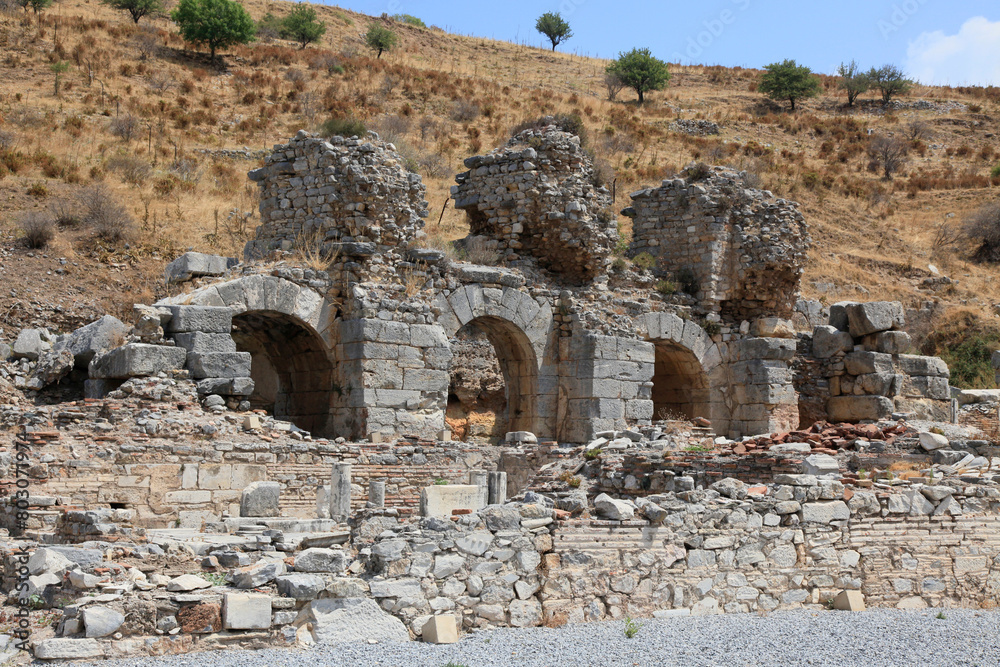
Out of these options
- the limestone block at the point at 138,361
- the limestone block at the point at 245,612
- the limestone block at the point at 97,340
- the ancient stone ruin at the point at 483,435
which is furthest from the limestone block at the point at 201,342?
the limestone block at the point at 245,612

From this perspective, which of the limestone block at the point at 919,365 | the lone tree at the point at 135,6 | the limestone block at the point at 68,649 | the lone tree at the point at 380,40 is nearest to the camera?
the limestone block at the point at 68,649

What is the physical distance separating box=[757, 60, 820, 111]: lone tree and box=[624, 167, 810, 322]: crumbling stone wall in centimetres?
3096

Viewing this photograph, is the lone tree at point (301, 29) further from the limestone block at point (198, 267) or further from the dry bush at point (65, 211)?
the limestone block at point (198, 267)

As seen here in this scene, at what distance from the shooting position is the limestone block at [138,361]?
10.7 m

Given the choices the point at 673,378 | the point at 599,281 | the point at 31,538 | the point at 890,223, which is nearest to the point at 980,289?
the point at 890,223

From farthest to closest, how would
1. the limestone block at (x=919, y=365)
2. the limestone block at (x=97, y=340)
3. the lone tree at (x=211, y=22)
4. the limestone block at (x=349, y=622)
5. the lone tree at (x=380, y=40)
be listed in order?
the lone tree at (x=380, y=40)
the lone tree at (x=211, y=22)
the limestone block at (x=919, y=365)
the limestone block at (x=97, y=340)
the limestone block at (x=349, y=622)

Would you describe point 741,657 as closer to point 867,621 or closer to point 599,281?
point 867,621

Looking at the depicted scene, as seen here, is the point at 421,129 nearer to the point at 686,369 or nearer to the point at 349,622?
the point at 686,369

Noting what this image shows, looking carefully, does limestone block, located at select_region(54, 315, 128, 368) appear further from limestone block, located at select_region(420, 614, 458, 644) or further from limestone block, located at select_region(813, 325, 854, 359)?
limestone block, located at select_region(813, 325, 854, 359)

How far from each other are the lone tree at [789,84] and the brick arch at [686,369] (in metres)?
32.2

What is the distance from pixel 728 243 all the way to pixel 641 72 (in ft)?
94.9

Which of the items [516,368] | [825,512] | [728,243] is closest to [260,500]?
[825,512]

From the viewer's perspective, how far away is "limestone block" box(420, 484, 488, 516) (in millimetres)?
9805

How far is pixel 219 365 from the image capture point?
1131cm
